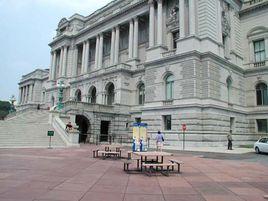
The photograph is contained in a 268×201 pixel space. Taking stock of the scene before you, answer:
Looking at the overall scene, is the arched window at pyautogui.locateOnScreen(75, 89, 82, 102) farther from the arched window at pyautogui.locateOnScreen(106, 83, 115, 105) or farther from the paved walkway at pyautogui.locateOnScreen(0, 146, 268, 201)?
the paved walkway at pyautogui.locateOnScreen(0, 146, 268, 201)

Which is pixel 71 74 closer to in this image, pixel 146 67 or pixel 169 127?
pixel 146 67

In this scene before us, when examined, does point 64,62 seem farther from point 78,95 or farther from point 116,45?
point 116,45

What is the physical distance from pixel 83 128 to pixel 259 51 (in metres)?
28.4

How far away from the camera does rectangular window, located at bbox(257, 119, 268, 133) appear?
36.5 meters

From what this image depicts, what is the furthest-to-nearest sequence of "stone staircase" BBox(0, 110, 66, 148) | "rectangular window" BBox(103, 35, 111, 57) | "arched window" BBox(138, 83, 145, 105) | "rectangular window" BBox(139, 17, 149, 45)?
"rectangular window" BBox(103, 35, 111, 57), "rectangular window" BBox(139, 17, 149, 45), "arched window" BBox(138, 83, 145, 105), "stone staircase" BBox(0, 110, 66, 148)

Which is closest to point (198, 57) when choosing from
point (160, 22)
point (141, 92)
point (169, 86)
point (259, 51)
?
point (169, 86)

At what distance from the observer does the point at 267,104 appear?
3659cm

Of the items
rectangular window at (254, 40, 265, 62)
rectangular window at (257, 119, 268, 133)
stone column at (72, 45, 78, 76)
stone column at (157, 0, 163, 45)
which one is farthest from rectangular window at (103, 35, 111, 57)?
rectangular window at (257, 119, 268, 133)

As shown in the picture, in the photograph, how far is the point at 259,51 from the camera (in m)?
39.0

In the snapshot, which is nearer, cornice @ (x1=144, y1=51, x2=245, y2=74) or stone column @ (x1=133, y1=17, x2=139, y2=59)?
cornice @ (x1=144, y1=51, x2=245, y2=74)

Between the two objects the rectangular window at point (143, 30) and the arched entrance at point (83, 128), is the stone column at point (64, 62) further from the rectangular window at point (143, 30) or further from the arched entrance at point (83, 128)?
the arched entrance at point (83, 128)

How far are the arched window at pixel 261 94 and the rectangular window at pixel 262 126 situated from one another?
8.08 feet

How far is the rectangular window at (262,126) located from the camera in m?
36.5

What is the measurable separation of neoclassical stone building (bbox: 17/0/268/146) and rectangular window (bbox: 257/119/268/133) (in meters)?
0.13
